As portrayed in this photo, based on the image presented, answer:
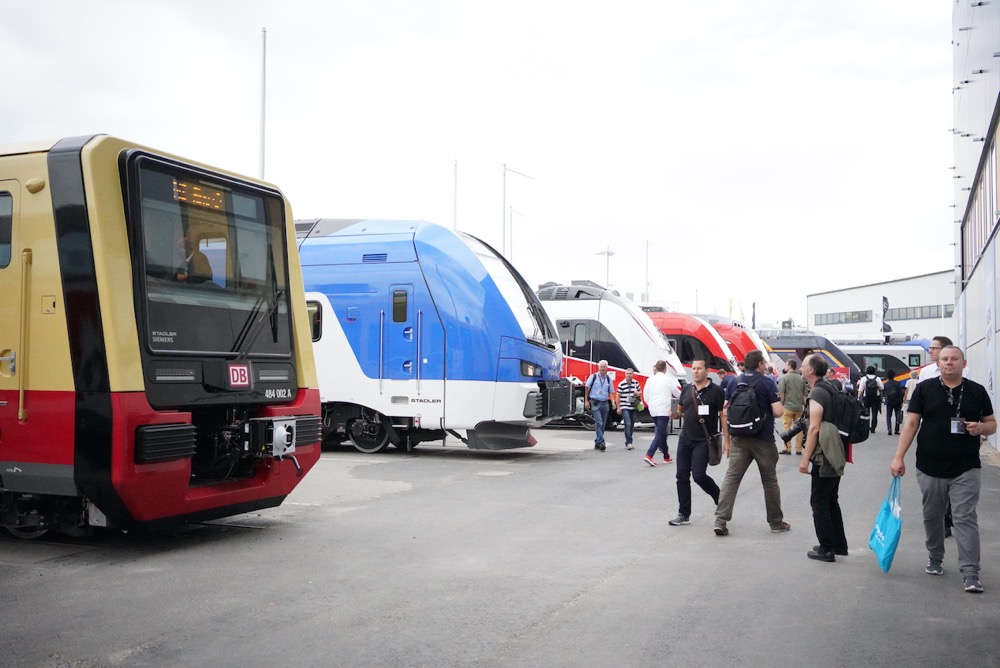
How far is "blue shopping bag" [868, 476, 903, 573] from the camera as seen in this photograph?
7.38 m

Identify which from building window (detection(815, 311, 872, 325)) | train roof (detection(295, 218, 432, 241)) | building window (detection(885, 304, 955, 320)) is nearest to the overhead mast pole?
train roof (detection(295, 218, 432, 241))

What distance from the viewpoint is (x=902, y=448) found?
7.49 metres

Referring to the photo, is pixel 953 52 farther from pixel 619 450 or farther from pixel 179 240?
pixel 179 240

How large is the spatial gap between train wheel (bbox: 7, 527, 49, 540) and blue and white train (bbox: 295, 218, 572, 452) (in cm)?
722

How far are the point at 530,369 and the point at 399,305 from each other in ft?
8.06

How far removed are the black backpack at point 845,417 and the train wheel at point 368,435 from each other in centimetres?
986

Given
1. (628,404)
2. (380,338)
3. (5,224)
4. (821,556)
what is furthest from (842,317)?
(5,224)

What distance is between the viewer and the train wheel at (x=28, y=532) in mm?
8359

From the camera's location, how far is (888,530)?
24.5ft

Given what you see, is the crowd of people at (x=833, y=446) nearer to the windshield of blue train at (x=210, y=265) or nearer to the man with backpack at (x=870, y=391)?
the windshield of blue train at (x=210, y=265)

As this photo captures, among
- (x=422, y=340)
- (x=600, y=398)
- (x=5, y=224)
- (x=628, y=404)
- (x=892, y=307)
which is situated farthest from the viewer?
(x=892, y=307)

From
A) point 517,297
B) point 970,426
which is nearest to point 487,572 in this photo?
point 970,426

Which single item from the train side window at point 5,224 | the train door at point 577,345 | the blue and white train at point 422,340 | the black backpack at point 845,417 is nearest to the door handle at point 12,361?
the train side window at point 5,224

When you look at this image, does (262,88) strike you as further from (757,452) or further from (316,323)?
(757,452)
